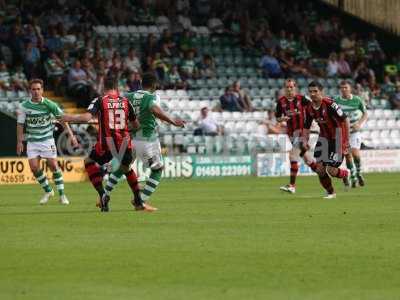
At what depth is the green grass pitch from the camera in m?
9.34

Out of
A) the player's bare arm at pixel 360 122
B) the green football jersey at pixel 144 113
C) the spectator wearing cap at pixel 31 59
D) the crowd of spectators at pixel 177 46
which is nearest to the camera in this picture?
the green football jersey at pixel 144 113

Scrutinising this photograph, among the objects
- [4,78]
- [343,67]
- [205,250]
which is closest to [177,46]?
[343,67]

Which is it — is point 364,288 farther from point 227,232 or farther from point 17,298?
point 227,232

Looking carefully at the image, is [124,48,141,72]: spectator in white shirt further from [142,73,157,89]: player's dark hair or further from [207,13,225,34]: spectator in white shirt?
[142,73,157,89]: player's dark hair

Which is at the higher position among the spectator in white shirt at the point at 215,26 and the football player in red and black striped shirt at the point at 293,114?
the spectator in white shirt at the point at 215,26

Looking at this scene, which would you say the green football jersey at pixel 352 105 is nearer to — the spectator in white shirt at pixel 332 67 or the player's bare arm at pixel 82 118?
the player's bare arm at pixel 82 118

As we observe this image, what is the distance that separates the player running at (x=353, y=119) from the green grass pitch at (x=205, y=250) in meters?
4.91

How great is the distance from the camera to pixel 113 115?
56.4 ft

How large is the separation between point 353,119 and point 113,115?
9.95 m

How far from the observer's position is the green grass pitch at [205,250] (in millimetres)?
9336

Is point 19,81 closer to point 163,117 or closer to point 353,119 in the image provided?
point 353,119

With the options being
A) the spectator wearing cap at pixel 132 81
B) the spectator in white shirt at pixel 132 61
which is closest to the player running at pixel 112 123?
the spectator wearing cap at pixel 132 81

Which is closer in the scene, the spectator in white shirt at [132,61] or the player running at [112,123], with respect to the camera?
the player running at [112,123]

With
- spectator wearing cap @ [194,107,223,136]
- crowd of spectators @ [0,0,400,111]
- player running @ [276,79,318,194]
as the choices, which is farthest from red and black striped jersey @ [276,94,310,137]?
spectator wearing cap @ [194,107,223,136]
